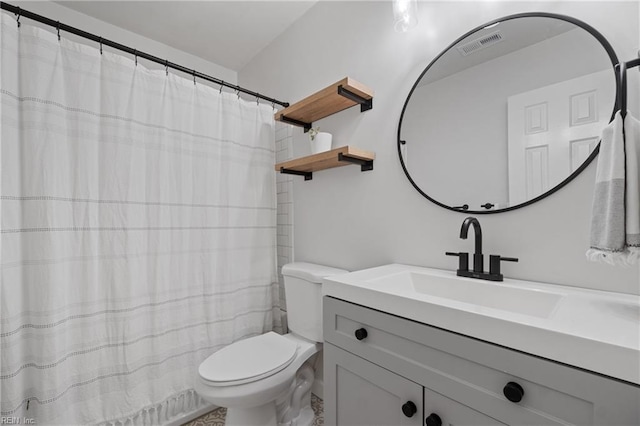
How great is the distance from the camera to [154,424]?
1526 mm

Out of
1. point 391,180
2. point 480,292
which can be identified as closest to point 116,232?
point 391,180

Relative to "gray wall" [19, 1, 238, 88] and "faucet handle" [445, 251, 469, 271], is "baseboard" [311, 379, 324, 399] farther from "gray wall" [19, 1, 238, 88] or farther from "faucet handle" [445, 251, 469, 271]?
"gray wall" [19, 1, 238, 88]

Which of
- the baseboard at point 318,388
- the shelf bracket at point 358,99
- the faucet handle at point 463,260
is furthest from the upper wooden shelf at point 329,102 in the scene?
the baseboard at point 318,388

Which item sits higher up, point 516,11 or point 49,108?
point 516,11

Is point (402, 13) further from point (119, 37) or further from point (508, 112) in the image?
point (119, 37)

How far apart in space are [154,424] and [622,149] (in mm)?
2235

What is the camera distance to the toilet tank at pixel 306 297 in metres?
1.55

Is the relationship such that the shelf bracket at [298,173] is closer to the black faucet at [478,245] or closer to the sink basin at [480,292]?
the sink basin at [480,292]

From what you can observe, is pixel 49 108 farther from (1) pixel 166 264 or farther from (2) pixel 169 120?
(1) pixel 166 264

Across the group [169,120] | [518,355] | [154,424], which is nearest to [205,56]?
[169,120]

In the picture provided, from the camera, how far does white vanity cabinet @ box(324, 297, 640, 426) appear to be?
22.2 inches

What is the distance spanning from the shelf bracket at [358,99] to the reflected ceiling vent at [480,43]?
0.49m

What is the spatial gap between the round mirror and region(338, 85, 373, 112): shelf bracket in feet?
0.82

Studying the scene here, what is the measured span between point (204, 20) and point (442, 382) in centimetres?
247
